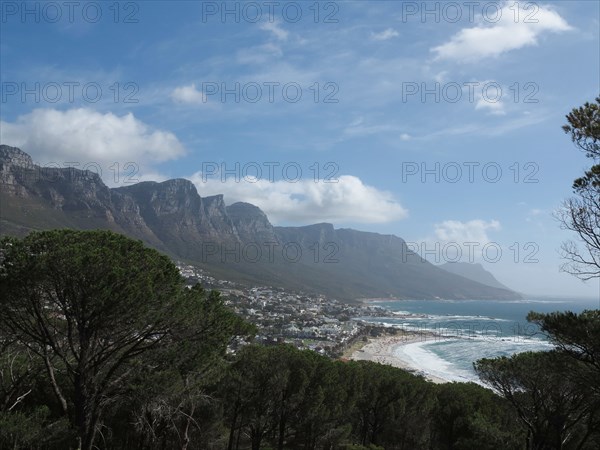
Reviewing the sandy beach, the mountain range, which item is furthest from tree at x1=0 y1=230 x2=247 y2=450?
the mountain range

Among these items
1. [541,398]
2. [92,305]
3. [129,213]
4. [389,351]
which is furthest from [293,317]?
[92,305]

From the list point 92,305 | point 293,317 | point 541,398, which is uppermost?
point 92,305

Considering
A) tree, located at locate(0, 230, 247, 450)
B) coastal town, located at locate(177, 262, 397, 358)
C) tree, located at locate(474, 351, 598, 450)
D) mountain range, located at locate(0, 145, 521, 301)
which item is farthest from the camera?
mountain range, located at locate(0, 145, 521, 301)

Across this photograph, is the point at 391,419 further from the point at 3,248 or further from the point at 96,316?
the point at 3,248

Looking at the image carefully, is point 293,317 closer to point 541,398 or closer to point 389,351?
point 389,351

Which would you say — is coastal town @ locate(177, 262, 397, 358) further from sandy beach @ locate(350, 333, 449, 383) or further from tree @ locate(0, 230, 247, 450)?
tree @ locate(0, 230, 247, 450)

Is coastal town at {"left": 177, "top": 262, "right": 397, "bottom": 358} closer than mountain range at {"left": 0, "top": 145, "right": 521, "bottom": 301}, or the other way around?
coastal town at {"left": 177, "top": 262, "right": 397, "bottom": 358}

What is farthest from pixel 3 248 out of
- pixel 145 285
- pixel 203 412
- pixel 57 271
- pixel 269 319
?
pixel 269 319

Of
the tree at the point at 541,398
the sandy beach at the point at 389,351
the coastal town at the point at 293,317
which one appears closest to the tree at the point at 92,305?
the tree at the point at 541,398
